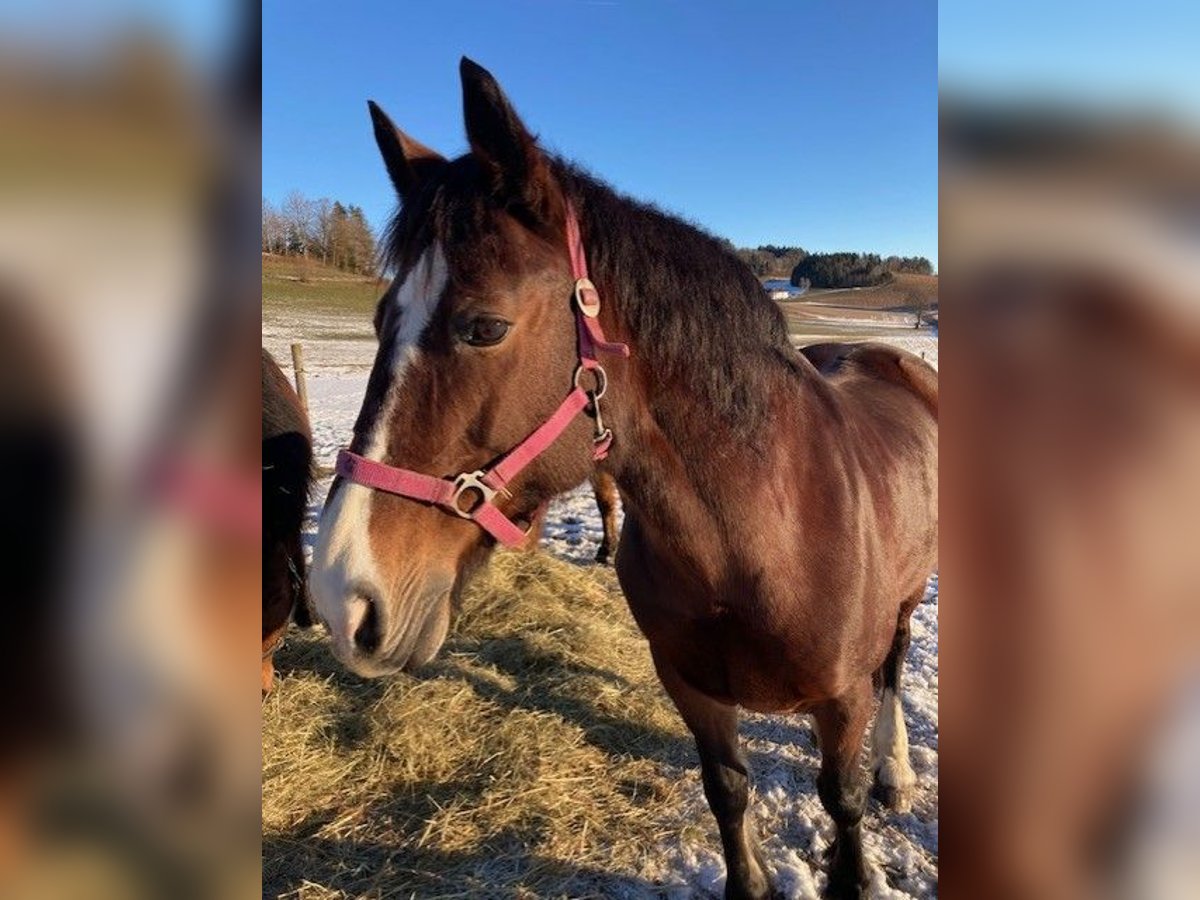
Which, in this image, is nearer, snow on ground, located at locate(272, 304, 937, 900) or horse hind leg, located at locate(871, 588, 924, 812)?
snow on ground, located at locate(272, 304, 937, 900)

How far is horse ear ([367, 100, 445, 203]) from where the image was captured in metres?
1.57

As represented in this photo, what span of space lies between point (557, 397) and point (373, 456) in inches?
14.4

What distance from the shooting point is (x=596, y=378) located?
55.6 inches

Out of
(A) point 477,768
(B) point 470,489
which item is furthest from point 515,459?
(A) point 477,768

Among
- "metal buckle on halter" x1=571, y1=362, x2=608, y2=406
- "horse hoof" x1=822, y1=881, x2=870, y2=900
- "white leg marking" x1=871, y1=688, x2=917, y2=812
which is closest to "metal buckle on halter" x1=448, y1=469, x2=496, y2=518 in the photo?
"metal buckle on halter" x1=571, y1=362, x2=608, y2=406

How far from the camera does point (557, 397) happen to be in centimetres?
138

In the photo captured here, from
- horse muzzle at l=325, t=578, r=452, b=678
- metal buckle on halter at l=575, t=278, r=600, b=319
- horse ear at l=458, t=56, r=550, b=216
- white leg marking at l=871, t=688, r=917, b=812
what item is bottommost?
white leg marking at l=871, t=688, r=917, b=812

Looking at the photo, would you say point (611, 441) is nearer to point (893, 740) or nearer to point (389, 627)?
point (389, 627)

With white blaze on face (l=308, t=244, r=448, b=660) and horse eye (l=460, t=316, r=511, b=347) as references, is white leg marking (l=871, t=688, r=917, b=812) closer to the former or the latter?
white blaze on face (l=308, t=244, r=448, b=660)
